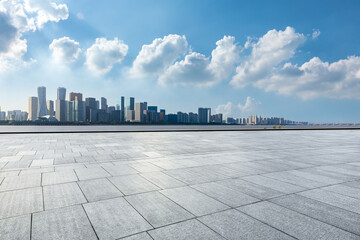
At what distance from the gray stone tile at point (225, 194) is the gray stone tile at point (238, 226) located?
595 millimetres

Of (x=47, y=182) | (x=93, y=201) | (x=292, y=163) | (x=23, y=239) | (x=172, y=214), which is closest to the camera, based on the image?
(x=23, y=239)

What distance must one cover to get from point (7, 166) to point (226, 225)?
8918 mm

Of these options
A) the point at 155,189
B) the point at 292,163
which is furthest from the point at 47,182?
the point at 292,163

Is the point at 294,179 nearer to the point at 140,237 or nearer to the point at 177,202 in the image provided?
the point at 177,202

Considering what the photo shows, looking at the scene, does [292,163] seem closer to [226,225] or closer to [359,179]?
Result: [359,179]

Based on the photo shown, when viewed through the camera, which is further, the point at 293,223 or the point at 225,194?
the point at 225,194

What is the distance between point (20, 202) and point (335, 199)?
7.38m

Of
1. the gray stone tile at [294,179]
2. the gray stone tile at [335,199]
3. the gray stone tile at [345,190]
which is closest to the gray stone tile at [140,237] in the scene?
the gray stone tile at [335,199]

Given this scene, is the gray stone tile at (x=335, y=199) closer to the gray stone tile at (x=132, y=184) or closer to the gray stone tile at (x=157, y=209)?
the gray stone tile at (x=157, y=209)

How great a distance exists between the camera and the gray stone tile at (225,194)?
4953mm

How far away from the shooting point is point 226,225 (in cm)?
385

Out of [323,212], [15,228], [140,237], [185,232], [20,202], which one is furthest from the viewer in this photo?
[20,202]

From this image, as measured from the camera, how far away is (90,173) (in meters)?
7.47

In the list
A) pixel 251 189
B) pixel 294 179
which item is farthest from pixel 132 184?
pixel 294 179
